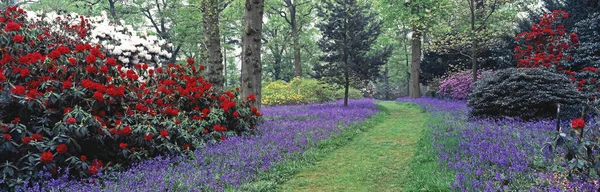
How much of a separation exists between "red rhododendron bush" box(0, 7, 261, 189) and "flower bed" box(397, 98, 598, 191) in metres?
4.48

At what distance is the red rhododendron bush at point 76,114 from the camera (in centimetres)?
465

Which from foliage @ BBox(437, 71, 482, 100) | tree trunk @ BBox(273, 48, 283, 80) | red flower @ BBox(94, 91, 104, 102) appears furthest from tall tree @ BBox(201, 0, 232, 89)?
tree trunk @ BBox(273, 48, 283, 80)

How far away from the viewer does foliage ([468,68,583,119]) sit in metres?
9.24

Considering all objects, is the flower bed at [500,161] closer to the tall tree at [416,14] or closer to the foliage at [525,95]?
the foliage at [525,95]

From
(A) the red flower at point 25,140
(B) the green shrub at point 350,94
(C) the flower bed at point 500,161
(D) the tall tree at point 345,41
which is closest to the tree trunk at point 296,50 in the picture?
(B) the green shrub at point 350,94

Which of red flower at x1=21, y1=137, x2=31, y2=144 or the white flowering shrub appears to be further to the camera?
the white flowering shrub

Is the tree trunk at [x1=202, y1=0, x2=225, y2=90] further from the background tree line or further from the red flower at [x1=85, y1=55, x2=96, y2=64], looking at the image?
the red flower at [x1=85, y1=55, x2=96, y2=64]

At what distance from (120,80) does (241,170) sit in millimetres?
2969

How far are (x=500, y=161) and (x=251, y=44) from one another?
7513 mm

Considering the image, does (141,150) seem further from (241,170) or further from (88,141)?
(241,170)

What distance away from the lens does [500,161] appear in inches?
193

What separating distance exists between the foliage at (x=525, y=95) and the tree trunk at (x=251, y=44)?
6552 mm

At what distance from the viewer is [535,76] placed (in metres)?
9.69

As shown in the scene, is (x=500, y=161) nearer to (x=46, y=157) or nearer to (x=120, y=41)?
(x=46, y=157)
